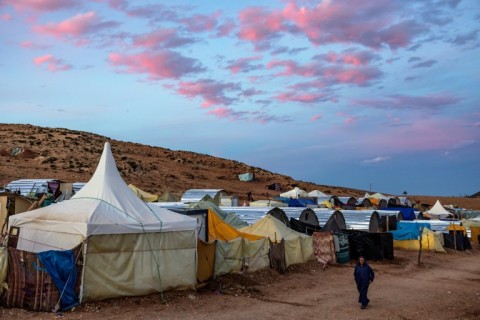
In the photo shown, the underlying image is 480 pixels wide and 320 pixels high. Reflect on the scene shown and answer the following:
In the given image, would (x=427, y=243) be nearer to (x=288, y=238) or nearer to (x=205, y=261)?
(x=288, y=238)

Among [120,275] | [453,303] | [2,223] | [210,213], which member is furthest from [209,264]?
[2,223]

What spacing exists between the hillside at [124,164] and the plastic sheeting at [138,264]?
143 ft

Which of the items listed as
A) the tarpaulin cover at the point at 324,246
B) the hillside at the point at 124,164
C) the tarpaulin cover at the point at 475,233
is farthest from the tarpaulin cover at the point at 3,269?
the hillside at the point at 124,164

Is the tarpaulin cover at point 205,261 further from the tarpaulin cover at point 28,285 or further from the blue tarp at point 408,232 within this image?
the blue tarp at point 408,232

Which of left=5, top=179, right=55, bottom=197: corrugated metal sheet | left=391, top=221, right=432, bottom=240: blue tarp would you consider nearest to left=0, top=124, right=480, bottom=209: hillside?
left=5, top=179, right=55, bottom=197: corrugated metal sheet

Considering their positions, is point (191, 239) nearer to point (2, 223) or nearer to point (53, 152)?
point (2, 223)

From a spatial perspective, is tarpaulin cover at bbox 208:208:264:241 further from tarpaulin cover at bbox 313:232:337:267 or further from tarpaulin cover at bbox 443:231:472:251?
tarpaulin cover at bbox 443:231:472:251

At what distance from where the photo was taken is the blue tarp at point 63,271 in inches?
607

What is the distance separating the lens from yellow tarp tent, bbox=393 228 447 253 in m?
35.8

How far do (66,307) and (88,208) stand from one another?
344cm

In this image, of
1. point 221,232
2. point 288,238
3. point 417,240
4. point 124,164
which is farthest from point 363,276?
point 124,164

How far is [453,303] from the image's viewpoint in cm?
1881

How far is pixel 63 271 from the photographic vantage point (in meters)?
15.7

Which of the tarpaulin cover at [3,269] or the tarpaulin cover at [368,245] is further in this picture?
the tarpaulin cover at [368,245]
